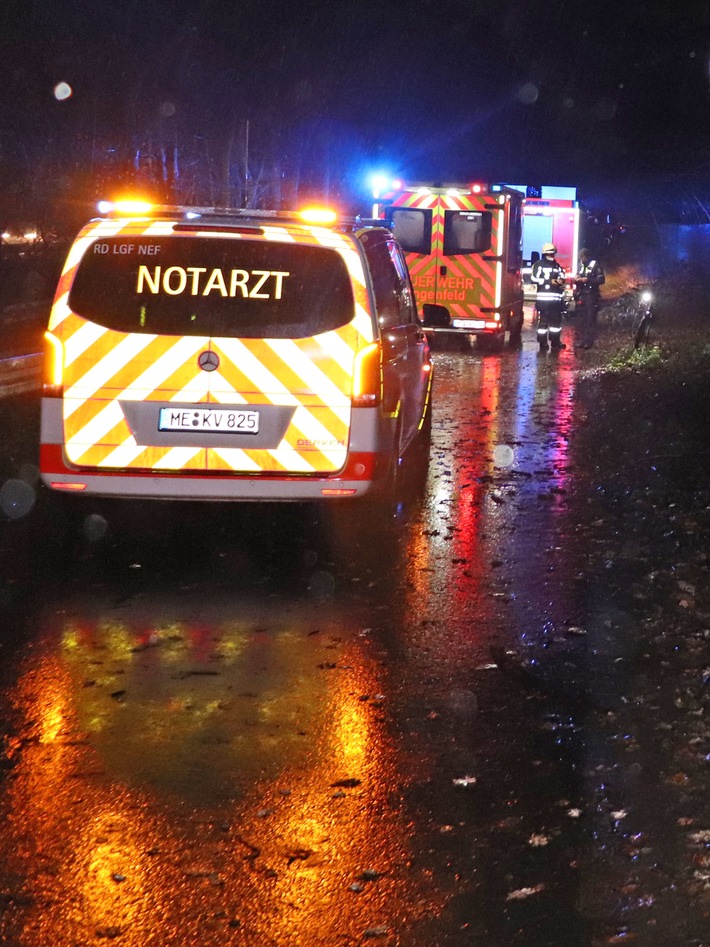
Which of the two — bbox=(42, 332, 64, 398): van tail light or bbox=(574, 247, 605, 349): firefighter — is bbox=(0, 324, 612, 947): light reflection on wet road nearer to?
bbox=(42, 332, 64, 398): van tail light

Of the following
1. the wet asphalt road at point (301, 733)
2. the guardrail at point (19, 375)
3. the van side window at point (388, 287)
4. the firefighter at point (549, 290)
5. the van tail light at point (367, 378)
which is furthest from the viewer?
the firefighter at point (549, 290)

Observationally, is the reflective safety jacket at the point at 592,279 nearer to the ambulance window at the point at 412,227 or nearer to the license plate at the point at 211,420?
the ambulance window at the point at 412,227

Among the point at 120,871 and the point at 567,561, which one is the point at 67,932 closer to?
the point at 120,871

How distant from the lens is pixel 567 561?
796 centimetres

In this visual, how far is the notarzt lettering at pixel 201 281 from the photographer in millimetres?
7539

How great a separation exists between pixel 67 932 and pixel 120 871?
355 mm

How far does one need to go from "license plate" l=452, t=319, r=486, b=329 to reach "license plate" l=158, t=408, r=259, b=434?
608 inches

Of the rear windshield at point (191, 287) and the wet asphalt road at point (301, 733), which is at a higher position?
the rear windshield at point (191, 287)

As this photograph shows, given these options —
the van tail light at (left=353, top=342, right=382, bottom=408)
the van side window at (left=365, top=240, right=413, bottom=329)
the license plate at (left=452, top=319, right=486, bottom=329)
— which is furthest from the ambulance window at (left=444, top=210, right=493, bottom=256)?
the van tail light at (left=353, top=342, right=382, bottom=408)

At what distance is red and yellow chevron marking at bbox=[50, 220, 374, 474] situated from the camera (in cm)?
751

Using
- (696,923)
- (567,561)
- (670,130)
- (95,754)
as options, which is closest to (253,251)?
(567,561)

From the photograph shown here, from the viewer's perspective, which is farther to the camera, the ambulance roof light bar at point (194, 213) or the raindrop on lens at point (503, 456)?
the raindrop on lens at point (503, 456)

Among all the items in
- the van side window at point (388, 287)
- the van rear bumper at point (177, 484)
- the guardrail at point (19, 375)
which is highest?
the van side window at point (388, 287)

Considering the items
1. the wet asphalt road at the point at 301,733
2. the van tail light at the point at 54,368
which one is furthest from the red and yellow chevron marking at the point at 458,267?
the van tail light at the point at 54,368
